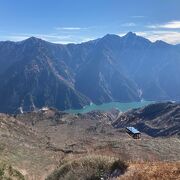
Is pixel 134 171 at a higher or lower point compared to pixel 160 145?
higher

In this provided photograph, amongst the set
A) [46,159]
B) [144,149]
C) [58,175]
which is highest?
[58,175]

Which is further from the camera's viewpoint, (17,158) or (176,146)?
(17,158)

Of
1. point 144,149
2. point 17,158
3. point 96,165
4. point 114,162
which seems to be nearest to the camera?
point 114,162

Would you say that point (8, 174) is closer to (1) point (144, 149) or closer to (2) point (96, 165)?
(2) point (96, 165)

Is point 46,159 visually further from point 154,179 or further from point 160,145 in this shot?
point 154,179

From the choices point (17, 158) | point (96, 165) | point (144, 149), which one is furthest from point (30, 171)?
point (96, 165)

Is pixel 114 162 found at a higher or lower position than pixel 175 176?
lower

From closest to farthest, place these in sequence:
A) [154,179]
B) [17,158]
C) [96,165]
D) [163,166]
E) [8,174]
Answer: [154,179]
[163,166]
[96,165]
[8,174]
[17,158]

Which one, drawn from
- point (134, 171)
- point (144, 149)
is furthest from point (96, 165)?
point (144, 149)

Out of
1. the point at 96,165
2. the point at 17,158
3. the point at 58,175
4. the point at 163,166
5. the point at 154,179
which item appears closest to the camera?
the point at 154,179
